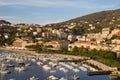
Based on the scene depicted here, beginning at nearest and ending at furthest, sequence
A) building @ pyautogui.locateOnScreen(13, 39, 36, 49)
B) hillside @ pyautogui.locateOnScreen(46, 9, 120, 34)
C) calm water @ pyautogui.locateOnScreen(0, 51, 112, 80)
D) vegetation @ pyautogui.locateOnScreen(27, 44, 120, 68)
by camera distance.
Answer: calm water @ pyautogui.locateOnScreen(0, 51, 112, 80)
vegetation @ pyautogui.locateOnScreen(27, 44, 120, 68)
building @ pyautogui.locateOnScreen(13, 39, 36, 49)
hillside @ pyautogui.locateOnScreen(46, 9, 120, 34)

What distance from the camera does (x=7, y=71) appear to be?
42719 mm

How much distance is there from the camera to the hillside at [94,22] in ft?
436

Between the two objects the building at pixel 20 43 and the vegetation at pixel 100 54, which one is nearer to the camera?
the vegetation at pixel 100 54

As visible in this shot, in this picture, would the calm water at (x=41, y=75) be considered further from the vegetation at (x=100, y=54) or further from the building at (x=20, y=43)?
the building at (x=20, y=43)

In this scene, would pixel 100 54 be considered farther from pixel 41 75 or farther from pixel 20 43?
pixel 20 43

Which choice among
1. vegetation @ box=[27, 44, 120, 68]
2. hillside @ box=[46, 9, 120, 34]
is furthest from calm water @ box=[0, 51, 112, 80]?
hillside @ box=[46, 9, 120, 34]

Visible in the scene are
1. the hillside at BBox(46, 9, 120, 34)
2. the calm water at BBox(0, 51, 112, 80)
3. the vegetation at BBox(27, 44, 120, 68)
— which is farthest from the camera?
the hillside at BBox(46, 9, 120, 34)

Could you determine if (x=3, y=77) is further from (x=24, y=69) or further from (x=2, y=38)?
(x=2, y=38)

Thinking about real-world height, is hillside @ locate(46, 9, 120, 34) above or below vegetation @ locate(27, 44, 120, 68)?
above

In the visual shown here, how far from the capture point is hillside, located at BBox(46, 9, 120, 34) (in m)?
133

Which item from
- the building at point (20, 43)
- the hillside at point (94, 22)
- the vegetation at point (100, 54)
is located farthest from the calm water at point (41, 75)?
the hillside at point (94, 22)

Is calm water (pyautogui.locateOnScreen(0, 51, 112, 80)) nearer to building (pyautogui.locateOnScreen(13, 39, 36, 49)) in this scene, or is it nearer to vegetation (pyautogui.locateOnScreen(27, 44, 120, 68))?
vegetation (pyautogui.locateOnScreen(27, 44, 120, 68))

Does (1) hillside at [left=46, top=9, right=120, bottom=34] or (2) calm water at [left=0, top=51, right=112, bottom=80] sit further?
(1) hillside at [left=46, top=9, right=120, bottom=34]

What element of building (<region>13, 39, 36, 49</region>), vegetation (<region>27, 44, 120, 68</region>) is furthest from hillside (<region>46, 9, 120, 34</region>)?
vegetation (<region>27, 44, 120, 68</region>)
